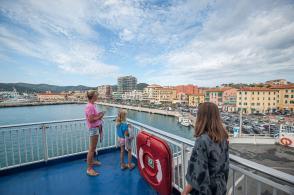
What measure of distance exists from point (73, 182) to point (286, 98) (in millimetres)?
54682

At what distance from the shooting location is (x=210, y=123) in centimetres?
→ 116

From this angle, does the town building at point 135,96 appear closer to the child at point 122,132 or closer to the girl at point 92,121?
the child at point 122,132

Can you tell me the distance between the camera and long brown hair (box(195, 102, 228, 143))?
3.72 ft

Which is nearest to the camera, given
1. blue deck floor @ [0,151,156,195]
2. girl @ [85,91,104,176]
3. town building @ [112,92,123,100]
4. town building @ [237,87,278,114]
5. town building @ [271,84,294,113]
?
blue deck floor @ [0,151,156,195]

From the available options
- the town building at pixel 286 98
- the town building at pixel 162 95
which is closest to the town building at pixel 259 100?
the town building at pixel 286 98

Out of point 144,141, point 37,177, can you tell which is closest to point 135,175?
point 144,141

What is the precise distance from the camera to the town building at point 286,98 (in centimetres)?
4219

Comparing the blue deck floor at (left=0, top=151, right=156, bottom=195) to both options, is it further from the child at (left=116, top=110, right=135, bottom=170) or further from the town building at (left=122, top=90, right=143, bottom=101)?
the town building at (left=122, top=90, right=143, bottom=101)

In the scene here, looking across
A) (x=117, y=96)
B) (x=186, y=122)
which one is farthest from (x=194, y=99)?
(x=117, y=96)

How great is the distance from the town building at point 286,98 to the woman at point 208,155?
53996 millimetres

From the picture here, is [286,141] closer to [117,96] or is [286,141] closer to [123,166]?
[123,166]

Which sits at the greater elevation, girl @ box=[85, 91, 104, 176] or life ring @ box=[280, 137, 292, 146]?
girl @ box=[85, 91, 104, 176]

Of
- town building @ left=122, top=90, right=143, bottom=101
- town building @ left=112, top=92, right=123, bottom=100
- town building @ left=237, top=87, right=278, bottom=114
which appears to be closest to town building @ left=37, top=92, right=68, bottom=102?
town building @ left=112, top=92, right=123, bottom=100

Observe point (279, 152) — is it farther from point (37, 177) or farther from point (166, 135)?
point (37, 177)
